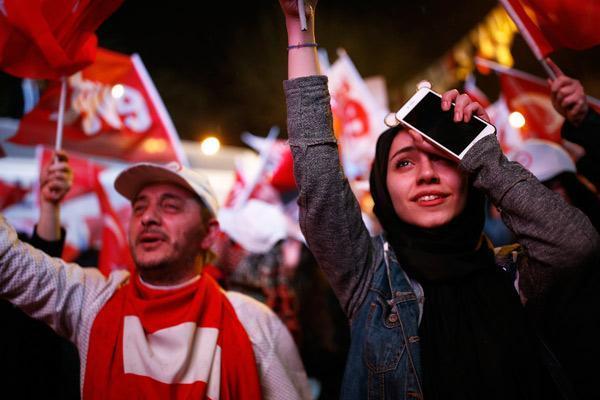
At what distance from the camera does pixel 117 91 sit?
3.24 metres

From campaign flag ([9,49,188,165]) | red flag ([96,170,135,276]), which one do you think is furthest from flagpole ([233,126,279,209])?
red flag ([96,170,135,276])

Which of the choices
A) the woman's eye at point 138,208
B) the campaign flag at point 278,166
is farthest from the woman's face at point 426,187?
the campaign flag at point 278,166

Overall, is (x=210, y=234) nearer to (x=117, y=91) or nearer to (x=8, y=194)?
(x=117, y=91)

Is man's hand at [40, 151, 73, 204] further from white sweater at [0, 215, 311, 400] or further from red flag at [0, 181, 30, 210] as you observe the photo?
red flag at [0, 181, 30, 210]

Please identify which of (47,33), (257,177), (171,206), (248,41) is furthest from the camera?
(248,41)

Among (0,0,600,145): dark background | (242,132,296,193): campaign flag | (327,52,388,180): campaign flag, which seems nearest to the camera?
(327,52,388,180): campaign flag

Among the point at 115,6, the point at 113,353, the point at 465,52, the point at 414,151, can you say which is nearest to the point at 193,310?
the point at 113,353

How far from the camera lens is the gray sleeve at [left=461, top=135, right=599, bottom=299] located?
4.23ft

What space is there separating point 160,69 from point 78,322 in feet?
14.8

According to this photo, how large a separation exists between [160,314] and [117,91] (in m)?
1.94

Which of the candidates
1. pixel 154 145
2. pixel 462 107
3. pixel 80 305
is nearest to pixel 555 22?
pixel 462 107

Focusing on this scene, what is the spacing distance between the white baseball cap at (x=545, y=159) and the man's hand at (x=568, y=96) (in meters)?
0.92

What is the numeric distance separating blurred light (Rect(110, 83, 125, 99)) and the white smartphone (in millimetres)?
2425

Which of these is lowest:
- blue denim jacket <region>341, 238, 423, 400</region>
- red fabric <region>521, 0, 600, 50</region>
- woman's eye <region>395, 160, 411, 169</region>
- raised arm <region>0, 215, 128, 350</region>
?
blue denim jacket <region>341, 238, 423, 400</region>
